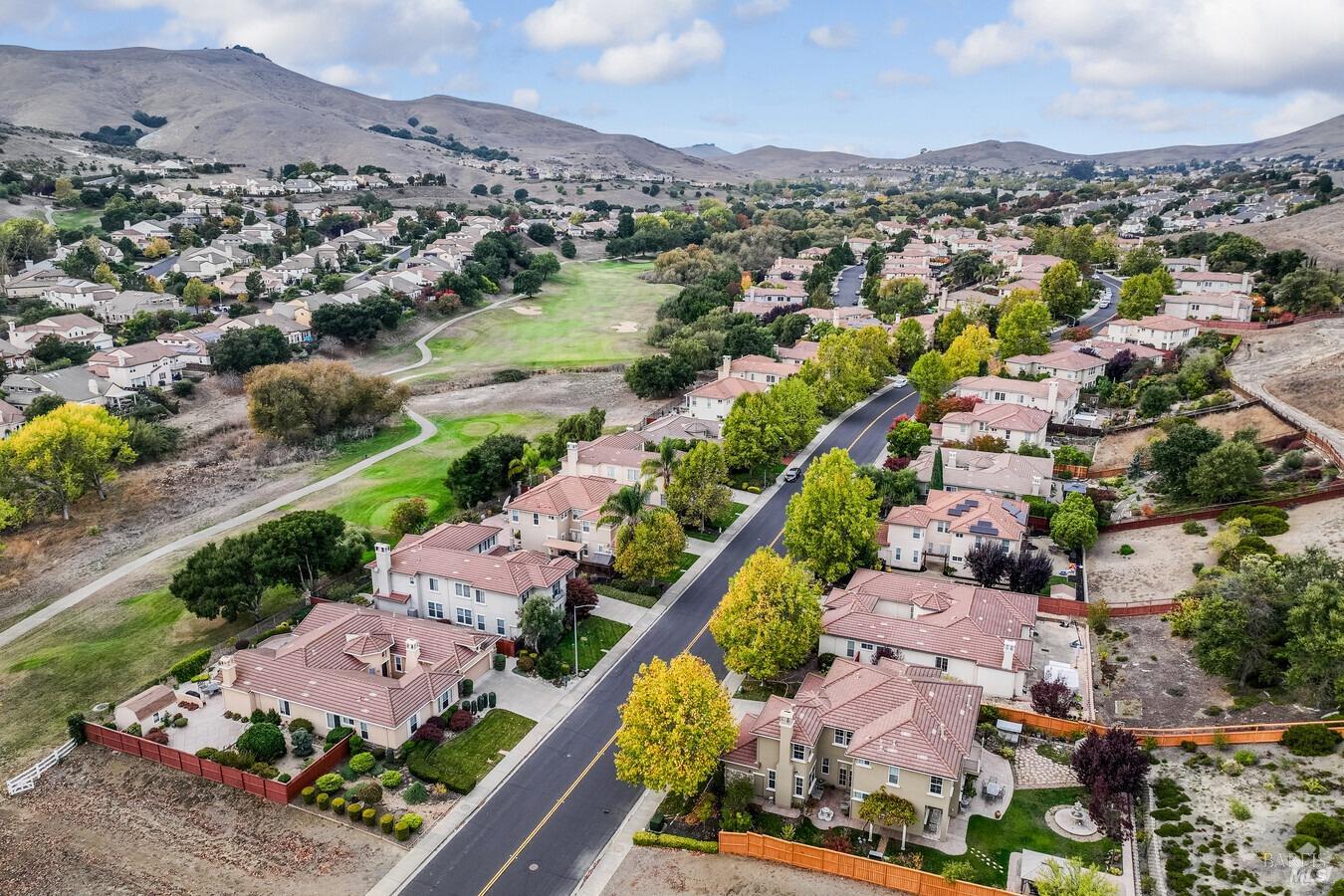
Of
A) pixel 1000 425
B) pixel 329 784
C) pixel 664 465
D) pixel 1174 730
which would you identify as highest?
pixel 1000 425

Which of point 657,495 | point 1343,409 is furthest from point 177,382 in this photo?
point 1343,409

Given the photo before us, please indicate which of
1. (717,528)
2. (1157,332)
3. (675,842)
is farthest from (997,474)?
(1157,332)

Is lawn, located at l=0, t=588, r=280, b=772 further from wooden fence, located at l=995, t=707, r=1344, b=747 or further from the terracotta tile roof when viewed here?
wooden fence, located at l=995, t=707, r=1344, b=747

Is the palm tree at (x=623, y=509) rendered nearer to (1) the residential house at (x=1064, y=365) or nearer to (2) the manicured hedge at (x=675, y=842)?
(2) the manicured hedge at (x=675, y=842)

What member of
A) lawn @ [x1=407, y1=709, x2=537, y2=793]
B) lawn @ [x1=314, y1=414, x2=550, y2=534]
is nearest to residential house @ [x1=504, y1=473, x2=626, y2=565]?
lawn @ [x1=314, y1=414, x2=550, y2=534]

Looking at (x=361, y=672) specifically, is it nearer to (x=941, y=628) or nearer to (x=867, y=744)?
(x=867, y=744)

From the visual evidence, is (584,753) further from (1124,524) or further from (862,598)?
(1124,524)
